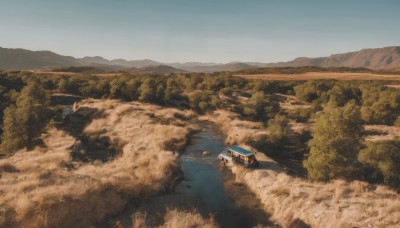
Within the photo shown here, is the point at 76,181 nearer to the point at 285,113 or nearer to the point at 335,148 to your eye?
the point at 335,148

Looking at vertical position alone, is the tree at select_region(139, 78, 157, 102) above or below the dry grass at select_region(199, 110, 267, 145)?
above

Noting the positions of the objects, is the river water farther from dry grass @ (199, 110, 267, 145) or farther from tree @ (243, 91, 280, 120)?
tree @ (243, 91, 280, 120)

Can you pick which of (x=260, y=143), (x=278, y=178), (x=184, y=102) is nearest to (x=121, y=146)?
(x=260, y=143)

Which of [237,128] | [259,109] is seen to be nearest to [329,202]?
[237,128]

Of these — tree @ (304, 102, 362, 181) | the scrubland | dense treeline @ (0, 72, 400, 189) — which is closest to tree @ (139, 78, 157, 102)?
dense treeline @ (0, 72, 400, 189)

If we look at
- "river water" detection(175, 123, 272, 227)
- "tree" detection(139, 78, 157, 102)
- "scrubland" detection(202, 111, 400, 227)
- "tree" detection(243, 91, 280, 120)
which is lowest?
"river water" detection(175, 123, 272, 227)

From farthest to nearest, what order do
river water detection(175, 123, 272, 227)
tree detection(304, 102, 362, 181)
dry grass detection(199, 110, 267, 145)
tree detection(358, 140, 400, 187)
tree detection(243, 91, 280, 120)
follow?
tree detection(243, 91, 280, 120)
dry grass detection(199, 110, 267, 145)
tree detection(358, 140, 400, 187)
tree detection(304, 102, 362, 181)
river water detection(175, 123, 272, 227)

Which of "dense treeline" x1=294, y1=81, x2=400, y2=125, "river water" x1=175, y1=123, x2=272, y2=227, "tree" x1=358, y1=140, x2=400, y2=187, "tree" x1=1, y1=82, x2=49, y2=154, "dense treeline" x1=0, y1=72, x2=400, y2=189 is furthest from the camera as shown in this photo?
"dense treeline" x1=294, y1=81, x2=400, y2=125

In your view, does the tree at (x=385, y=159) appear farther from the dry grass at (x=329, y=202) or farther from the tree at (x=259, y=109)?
the tree at (x=259, y=109)
